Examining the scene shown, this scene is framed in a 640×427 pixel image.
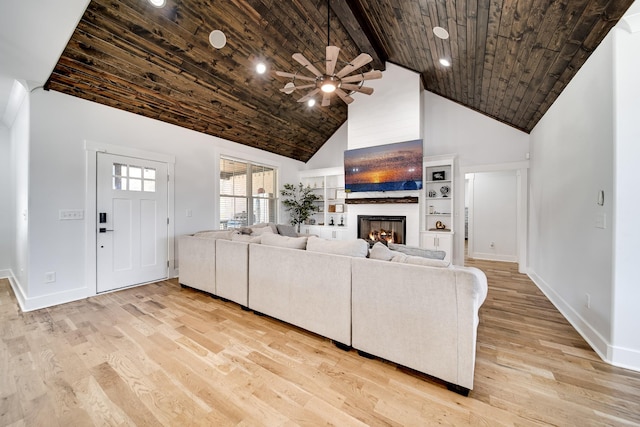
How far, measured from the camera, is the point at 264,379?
1782 mm

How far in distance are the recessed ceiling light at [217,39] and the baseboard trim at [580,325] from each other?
507cm

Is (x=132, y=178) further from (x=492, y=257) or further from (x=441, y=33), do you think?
(x=492, y=257)

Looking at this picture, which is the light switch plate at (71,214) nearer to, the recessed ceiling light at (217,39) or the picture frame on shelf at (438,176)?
the recessed ceiling light at (217,39)

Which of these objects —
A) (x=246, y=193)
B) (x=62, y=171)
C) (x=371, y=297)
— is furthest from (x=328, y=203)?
(x=62, y=171)

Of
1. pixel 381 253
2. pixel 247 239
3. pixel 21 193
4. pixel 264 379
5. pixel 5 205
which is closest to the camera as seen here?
pixel 264 379

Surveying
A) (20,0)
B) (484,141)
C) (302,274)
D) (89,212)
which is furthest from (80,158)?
(484,141)

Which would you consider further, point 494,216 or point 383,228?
point 494,216

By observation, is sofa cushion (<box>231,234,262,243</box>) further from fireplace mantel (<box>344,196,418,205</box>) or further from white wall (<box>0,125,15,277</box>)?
white wall (<box>0,125,15,277</box>)

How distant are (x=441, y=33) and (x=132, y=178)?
4.80m

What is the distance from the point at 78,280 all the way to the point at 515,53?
6040mm

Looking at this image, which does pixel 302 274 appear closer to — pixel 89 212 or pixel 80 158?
pixel 89 212

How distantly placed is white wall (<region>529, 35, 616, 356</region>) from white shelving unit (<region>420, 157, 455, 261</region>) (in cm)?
148

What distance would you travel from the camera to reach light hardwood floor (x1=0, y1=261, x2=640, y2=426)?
4.83 ft

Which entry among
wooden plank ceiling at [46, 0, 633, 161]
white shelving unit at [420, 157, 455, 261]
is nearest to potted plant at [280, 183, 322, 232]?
wooden plank ceiling at [46, 0, 633, 161]
